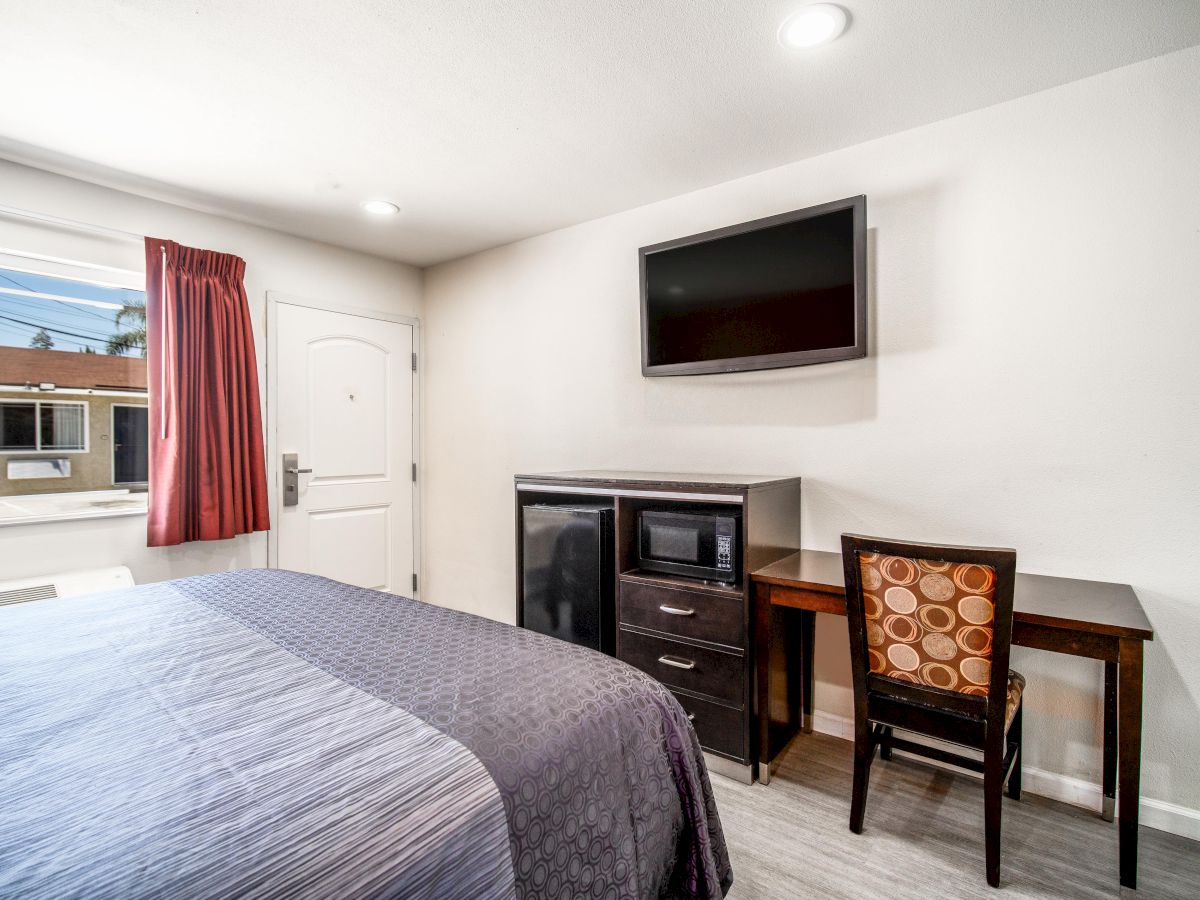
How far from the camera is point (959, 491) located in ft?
7.44

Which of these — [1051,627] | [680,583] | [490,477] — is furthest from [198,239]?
[1051,627]

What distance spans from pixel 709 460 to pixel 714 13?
179 centimetres

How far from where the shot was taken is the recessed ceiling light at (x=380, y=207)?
3.04m

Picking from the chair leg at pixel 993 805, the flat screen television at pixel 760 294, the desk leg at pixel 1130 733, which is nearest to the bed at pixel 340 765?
the chair leg at pixel 993 805

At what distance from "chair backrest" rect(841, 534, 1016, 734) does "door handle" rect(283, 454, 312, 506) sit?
10.1 feet

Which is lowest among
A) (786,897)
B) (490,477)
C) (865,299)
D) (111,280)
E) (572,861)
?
(786,897)

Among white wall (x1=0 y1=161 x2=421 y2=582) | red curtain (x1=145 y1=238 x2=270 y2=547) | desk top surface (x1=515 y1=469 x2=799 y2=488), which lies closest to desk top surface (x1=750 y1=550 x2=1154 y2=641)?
desk top surface (x1=515 y1=469 x2=799 y2=488)

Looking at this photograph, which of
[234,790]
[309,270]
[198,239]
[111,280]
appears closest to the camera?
[234,790]

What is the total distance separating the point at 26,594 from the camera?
2.52 meters

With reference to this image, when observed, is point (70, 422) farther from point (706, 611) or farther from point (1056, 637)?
point (1056, 637)

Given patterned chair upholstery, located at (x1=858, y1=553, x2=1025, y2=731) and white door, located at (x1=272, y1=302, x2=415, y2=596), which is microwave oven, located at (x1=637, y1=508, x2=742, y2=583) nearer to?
patterned chair upholstery, located at (x1=858, y1=553, x2=1025, y2=731)

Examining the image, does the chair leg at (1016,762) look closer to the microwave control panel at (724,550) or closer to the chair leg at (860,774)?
the chair leg at (860,774)

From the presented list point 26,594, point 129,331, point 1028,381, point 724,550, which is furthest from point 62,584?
point 1028,381

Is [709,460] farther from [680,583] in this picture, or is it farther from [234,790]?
[234,790]
